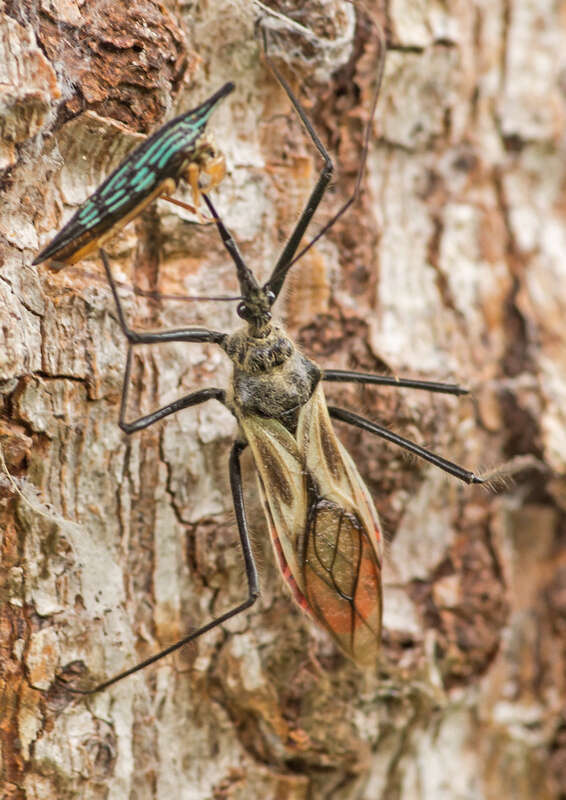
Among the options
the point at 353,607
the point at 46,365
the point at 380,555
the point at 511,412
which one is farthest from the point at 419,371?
the point at 46,365

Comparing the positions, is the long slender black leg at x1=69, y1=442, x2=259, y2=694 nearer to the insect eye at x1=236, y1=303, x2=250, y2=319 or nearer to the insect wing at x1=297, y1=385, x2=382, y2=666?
the insect wing at x1=297, y1=385, x2=382, y2=666

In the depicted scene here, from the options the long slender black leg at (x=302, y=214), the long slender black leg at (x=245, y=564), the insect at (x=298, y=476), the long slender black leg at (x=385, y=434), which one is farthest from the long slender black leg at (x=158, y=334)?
the long slender black leg at (x=385, y=434)

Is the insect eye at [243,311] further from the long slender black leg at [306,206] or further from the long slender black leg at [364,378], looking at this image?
the long slender black leg at [364,378]

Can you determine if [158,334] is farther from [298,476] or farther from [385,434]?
[385,434]

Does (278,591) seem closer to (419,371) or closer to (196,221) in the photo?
(419,371)

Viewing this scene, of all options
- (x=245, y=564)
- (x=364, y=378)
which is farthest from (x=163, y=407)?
(x=364, y=378)
